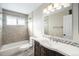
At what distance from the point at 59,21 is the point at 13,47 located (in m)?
1.22

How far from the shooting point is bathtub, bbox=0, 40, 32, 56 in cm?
178

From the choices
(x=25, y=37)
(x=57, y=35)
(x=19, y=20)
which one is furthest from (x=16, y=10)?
(x=57, y=35)

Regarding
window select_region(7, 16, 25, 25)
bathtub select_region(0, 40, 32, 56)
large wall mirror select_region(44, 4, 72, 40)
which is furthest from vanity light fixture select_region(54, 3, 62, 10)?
bathtub select_region(0, 40, 32, 56)

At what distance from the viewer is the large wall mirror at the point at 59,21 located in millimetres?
1688

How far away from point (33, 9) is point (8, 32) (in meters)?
0.78

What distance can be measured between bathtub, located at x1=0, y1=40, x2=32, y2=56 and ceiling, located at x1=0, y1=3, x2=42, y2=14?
28.5 inches

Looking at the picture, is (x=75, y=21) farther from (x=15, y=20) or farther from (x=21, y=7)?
(x=15, y=20)

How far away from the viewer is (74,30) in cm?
160

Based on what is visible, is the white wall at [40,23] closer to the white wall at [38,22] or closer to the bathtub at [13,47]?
the white wall at [38,22]

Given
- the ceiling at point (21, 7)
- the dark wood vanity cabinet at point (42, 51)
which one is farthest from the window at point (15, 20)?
the dark wood vanity cabinet at point (42, 51)

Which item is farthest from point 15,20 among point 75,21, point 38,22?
point 75,21

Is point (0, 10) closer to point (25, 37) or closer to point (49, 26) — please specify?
point (25, 37)

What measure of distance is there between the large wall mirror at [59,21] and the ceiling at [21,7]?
0.48m

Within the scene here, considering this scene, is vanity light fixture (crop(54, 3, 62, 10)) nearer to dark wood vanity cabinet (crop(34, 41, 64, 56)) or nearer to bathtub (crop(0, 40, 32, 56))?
dark wood vanity cabinet (crop(34, 41, 64, 56))
